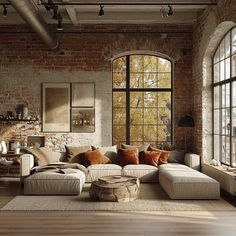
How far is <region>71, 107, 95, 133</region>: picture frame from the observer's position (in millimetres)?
10758

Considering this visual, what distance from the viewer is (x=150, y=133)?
11.0 meters

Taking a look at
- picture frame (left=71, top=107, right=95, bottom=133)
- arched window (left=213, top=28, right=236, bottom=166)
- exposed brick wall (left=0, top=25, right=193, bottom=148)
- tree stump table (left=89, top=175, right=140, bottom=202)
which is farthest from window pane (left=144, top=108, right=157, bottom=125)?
tree stump table (left=89, top=175, right=140, bottom=202)

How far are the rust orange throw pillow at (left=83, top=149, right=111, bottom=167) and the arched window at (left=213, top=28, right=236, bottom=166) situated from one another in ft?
8.88

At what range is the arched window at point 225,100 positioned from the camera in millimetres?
8336

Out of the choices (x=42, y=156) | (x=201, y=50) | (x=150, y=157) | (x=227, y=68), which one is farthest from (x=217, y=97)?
(x=42, y=156)

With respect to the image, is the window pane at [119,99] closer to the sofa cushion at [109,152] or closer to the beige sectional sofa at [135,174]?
the sofa cushion at [109,152]

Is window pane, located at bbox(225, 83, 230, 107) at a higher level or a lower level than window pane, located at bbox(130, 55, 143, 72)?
lower

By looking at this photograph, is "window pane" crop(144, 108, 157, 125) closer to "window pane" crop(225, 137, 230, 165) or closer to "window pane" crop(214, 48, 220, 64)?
"window pane" crop(214, 48, 220, 64)

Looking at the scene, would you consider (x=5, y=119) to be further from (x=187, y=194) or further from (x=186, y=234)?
(x=186, y=234)

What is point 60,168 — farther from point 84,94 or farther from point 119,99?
point 119,99

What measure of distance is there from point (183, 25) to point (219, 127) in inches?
125

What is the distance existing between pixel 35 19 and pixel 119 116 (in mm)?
3853

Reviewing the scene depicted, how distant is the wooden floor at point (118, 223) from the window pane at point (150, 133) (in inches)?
188

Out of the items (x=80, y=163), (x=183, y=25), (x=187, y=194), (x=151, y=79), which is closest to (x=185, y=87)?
(x=151, y=79)
